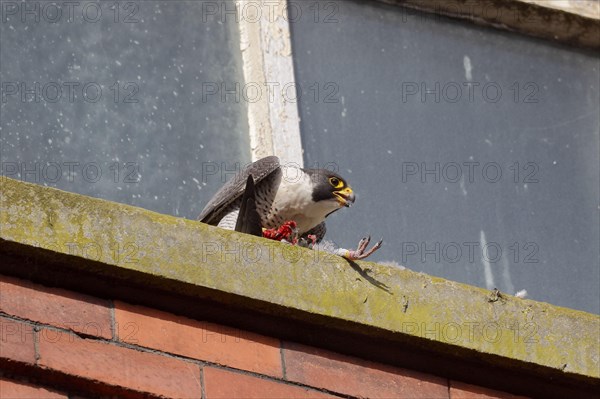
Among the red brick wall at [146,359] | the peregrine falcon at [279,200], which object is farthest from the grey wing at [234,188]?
the red brick wall at [146,359]

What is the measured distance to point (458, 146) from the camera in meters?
6.23

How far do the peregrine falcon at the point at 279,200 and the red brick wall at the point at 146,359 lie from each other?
90 centimetres

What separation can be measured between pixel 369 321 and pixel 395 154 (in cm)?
179

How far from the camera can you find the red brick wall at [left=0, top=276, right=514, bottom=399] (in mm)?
3869

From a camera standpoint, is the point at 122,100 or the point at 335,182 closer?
the point at 122,100

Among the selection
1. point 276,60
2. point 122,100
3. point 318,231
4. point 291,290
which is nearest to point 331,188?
point 318,231

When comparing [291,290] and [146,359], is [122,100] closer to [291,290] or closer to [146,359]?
[291,290]

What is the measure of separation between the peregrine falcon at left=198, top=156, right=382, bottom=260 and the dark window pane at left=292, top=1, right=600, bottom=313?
0.10m

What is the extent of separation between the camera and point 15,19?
5.63m

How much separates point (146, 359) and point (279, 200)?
2.42m

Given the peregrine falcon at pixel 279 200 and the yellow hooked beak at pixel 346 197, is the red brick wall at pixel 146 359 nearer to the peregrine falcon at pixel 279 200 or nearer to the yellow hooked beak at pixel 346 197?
the peregrine falcon at pixel 279 200

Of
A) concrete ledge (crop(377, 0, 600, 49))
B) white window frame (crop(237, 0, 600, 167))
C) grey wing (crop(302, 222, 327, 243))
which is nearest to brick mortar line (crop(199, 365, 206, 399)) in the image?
white window frame (crop(237, 0, 600, 167))

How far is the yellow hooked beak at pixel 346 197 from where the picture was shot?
5951 millimetres

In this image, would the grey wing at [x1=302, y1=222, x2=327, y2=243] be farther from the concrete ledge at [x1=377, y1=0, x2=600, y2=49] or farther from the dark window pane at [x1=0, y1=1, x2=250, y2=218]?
the concrete ledge at [x1=377, y1=0, x2=600, y2=49]
